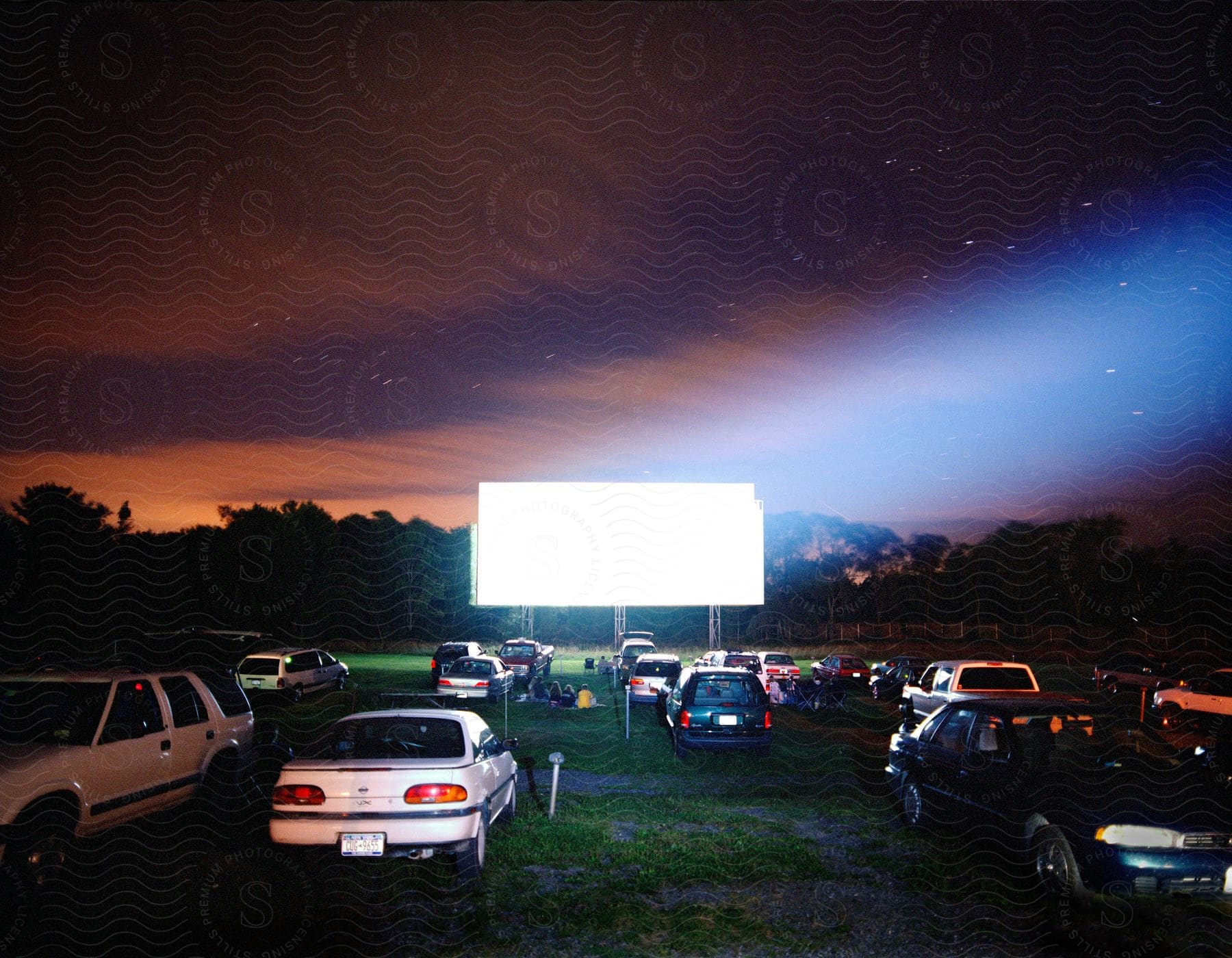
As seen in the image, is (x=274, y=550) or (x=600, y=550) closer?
(x=600, y=550)

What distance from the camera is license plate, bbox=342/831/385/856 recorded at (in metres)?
7.27

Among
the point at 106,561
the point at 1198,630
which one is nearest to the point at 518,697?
the point at 106,561

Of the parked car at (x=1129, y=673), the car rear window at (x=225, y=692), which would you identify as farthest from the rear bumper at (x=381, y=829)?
the parked car at (x=1129, y=673)

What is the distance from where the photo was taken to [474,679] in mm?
25547

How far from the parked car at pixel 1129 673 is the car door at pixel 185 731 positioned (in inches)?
1014

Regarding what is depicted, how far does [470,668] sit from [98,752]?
18466mm

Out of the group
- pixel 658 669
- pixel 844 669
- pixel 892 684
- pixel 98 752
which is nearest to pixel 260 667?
pixel 658 669

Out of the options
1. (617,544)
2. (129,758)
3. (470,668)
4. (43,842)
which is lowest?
(470,668)

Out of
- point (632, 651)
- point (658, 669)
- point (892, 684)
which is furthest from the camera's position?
point (632, 651)

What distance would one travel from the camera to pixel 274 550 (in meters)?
56.6

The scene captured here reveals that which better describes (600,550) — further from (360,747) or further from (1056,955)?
(1056,955)

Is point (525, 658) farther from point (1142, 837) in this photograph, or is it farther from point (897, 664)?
point (1142, 837)

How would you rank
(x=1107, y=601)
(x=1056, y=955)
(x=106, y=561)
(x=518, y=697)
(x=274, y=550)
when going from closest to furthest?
(x=1056, y=955), (x=518, y=697), (x=106, y=561), (x=1107, y=601), (x=274, y=550)

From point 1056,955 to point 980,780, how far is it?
1986mm
